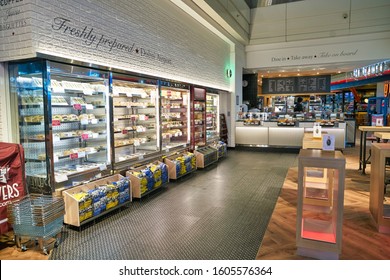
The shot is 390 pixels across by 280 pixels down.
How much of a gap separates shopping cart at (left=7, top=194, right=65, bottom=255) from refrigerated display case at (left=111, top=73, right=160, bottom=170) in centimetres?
174

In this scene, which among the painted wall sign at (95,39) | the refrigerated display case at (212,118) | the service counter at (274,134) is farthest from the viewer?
the service counter at (274,134)

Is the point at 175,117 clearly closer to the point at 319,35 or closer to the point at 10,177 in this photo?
the point at 10,177

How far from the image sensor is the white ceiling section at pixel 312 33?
9.85 meters

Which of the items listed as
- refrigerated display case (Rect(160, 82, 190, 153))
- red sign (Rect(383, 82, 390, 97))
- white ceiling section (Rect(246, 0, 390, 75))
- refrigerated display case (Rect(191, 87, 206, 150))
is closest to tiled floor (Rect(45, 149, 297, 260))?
refrigerated display case (Rect(160, 82, 190, 153))

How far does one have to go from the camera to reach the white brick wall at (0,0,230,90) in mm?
3498

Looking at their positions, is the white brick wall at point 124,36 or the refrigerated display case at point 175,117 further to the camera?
the refrigerated display case at point 175,117

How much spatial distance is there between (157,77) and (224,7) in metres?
3.77

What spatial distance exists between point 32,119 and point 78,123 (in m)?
1.01

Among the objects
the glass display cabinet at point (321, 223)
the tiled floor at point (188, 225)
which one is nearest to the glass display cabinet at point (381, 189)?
the glass display cabinet at point (321, 223)

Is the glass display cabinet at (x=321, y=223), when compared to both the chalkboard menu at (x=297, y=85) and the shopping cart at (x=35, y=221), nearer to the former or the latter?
the shopping cart at (x=35, y=221)

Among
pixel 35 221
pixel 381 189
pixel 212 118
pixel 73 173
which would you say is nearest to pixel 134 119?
pixel 73 173

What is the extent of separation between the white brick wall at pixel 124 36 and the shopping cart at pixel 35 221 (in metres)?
1.77

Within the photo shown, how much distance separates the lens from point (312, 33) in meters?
→ 10.6

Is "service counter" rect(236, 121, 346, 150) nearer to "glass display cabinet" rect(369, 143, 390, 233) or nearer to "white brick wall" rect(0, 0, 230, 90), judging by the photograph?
"white brick wall" rect(0, 0, 230, 90)
